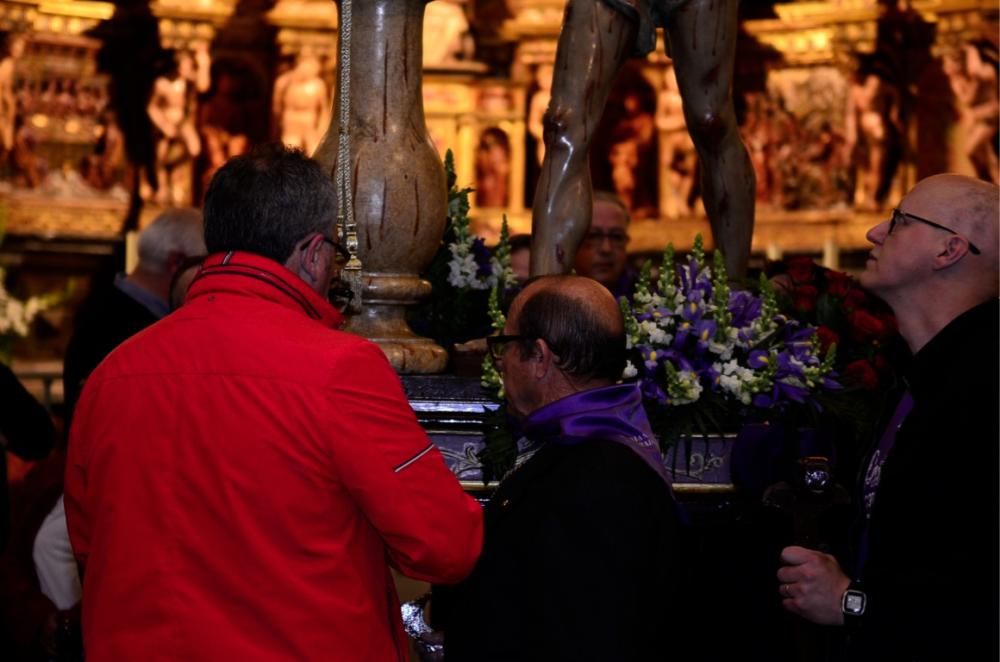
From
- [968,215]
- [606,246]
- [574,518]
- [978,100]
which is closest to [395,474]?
[574,518]

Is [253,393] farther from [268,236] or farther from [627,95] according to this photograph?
[627,95]

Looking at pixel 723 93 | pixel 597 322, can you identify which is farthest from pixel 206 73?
pixel 597 322

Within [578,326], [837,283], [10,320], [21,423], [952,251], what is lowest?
[10,320]

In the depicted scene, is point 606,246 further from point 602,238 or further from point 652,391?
point 652,391

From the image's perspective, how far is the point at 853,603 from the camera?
8.56 feet

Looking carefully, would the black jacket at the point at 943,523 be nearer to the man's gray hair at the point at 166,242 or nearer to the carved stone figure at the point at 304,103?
the man's gray hair at the point at 166,242

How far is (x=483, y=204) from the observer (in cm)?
1156

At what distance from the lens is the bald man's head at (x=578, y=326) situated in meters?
2.74

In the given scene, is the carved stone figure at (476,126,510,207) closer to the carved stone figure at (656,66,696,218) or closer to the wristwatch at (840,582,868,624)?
Answer: the carved stone figure at (656,66,696,218)

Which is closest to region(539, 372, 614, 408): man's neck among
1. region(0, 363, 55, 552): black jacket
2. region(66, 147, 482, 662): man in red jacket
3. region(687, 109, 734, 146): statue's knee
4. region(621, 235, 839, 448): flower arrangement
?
region(66, 147, 482, 662): man in red jacket

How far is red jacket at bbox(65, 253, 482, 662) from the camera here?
2.33m

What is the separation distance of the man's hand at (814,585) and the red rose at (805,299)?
5.39 ft

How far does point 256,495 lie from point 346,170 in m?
1.49

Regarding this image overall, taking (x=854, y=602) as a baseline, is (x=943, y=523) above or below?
above
